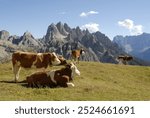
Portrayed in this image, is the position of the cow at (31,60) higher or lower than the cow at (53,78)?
higher

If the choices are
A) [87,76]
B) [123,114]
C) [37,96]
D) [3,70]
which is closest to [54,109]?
[123,114]

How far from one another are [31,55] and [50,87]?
4432mm

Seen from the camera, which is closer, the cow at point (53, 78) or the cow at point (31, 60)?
the cow at point (53, 78)

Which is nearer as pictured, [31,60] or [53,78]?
[53,78]

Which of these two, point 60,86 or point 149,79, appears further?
point 149,79

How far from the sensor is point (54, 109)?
1565cm

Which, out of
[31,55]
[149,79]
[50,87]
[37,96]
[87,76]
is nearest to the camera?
[37,96]

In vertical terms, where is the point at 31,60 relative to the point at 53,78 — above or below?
above

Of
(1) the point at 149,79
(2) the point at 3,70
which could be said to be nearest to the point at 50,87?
(2) the point at 3,70

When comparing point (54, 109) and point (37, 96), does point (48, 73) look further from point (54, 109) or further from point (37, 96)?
point (54, 109)

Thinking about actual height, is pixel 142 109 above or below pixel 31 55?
below

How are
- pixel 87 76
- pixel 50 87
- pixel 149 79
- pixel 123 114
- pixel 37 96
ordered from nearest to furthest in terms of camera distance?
1. pixel 123 114
2. pixel 37 96
3. pixel 50 87
4. pixel 87 76
5. pixel 149 79

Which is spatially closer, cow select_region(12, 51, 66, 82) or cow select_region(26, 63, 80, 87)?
cow select_region(26, 63, 80, 87)

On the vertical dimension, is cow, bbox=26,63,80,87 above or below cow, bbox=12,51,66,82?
below
